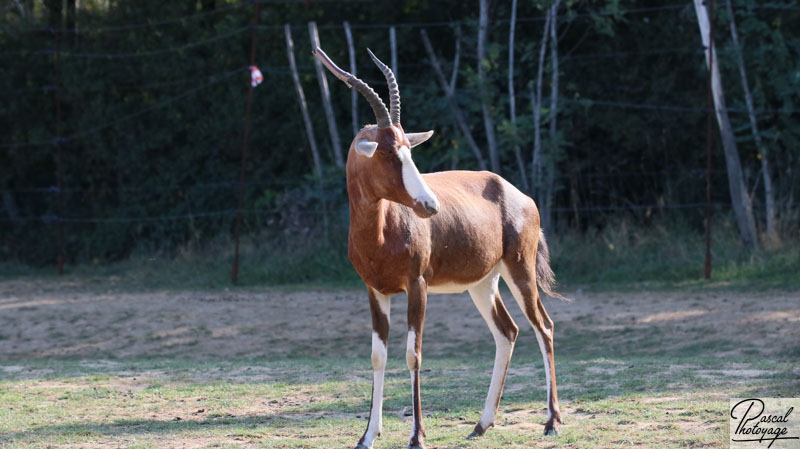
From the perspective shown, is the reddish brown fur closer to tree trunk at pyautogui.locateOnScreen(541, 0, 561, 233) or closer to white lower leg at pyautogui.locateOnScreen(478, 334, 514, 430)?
white lower leg at pyautogui.locateOnScreen(478, 334, 514, 430)

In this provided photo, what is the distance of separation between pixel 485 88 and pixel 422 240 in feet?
28.6

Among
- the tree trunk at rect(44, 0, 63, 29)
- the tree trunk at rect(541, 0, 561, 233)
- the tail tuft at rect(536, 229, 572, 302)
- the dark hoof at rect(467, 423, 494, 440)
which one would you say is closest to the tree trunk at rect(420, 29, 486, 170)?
the tree trunk at rect(541, 0, 561, 233)

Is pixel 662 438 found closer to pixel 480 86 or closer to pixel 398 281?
pixel 398 281

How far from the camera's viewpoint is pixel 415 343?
538 centimetres

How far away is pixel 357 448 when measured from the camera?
17.4 ft

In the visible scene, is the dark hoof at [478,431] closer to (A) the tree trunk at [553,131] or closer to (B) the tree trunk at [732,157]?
(A) the tree trunk at [553,131]

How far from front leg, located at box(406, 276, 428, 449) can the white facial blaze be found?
0.55 meters

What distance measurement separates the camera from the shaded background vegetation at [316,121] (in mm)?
13703

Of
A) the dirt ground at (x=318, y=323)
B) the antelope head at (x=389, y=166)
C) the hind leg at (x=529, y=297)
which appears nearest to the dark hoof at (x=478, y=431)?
the hind leg at (x=529, y=297)

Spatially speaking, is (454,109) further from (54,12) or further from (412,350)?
(412,350)

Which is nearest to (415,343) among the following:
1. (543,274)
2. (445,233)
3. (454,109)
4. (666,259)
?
(445,233)

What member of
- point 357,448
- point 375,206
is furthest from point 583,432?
point 375,206

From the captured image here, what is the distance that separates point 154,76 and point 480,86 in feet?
20.4

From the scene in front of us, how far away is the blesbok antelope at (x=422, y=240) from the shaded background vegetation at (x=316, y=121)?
6.99m
